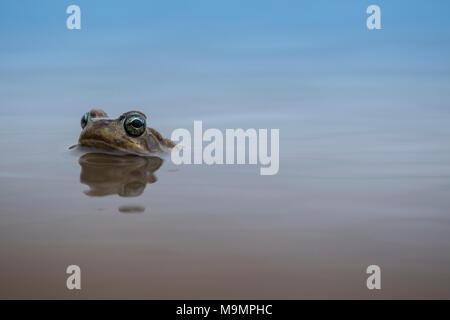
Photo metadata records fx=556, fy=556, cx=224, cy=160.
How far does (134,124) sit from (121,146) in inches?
15.5

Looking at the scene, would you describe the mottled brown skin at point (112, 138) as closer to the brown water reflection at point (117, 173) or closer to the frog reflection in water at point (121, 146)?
the frog reflection in water at point (121, 146)

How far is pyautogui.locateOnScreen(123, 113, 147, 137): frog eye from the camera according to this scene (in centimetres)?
848

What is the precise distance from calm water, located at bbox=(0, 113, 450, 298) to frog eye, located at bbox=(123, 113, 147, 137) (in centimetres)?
93

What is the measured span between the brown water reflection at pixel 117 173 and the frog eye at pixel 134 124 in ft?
1.43

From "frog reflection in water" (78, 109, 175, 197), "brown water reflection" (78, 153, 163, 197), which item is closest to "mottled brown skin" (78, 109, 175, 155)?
"frog reflection in water" (78, 109, 175, 197)

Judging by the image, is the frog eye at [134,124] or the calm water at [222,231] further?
the frog eye at [134,124]

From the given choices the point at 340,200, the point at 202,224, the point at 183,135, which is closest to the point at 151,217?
the point at 202,224

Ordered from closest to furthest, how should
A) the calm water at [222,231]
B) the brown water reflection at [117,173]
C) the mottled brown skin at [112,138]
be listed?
the calm water at [222,231]
the brown water reflection at [117,173]
the mottled brown skin at [112,138]

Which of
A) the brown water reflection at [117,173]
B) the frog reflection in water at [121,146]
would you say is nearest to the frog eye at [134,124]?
the frog reflection in water at [121,146]

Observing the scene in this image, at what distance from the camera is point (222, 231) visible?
4613mm

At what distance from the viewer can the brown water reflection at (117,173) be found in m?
6.00

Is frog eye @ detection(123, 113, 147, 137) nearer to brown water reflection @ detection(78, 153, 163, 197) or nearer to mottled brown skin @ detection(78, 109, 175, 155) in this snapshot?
mottled brown skin @ detection(78, 109, 175, 155)

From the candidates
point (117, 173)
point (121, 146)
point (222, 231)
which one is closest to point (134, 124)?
point (121, 146)

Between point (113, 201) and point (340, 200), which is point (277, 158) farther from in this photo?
point (113, 201)
